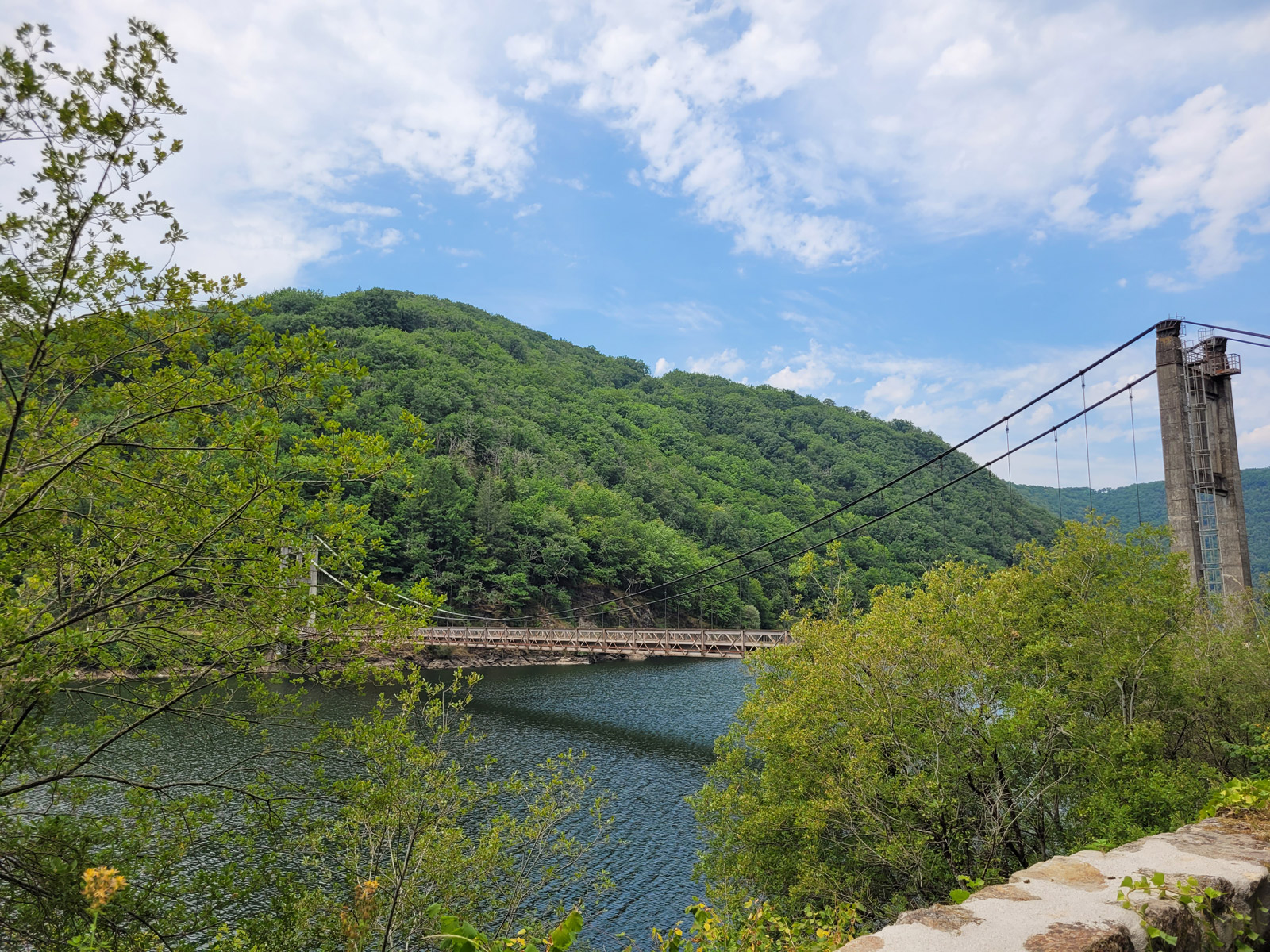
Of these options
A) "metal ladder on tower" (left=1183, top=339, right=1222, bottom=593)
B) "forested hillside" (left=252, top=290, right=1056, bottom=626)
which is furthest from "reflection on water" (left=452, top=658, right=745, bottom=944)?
"metal ladder on tower" (left=1183, top=339, right=1222, bottom=593)

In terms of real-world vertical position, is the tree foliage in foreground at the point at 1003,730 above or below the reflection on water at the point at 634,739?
above

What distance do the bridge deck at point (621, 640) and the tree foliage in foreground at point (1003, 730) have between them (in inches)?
581

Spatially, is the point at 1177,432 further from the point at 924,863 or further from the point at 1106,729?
the point at 924,863

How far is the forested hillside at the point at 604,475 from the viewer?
4294 centimetres

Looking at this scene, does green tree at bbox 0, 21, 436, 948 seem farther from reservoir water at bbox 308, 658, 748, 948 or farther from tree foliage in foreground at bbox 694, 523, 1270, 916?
reservoir water at bbox 308, 658, 748, 948

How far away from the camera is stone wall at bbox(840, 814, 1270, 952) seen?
226 centimetres

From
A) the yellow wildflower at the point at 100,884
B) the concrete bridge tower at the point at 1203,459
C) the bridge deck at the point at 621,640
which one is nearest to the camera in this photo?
the yellow wildflower at the point at 100,884

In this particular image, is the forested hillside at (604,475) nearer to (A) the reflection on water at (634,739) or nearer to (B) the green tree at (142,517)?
(A) the reflection on water at (634,739)

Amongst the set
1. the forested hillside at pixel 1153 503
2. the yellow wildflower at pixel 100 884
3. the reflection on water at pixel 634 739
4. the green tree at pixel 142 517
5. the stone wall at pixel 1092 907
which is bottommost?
the reflection on water at pixel 634 739

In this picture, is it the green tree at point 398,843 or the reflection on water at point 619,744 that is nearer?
the green tree at point 398,843

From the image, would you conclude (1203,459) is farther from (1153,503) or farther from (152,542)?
(1153,503)

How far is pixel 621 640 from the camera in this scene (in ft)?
92.7

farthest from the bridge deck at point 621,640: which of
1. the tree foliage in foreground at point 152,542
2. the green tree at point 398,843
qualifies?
the tree foliage in foreground at point 152,542

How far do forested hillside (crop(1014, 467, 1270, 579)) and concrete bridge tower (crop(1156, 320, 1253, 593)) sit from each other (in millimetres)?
1875
